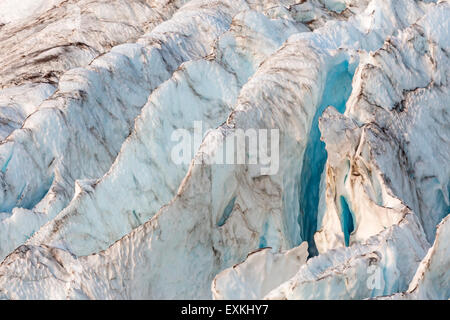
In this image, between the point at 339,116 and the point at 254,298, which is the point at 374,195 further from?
the point at 254,298

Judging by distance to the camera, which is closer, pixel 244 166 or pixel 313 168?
pixel 244 166

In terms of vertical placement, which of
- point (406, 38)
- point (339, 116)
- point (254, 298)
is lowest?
point (254, 298)

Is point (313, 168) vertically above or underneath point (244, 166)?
underneath

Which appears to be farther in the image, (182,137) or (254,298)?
(182,137)

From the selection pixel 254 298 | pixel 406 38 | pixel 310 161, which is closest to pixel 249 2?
pixel 406 38

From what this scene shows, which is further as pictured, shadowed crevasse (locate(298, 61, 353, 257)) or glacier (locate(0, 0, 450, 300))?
shadowed crevasse (locate(298, 61, 353, 257))

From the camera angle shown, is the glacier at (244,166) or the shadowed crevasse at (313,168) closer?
the glacier at (244,166)
